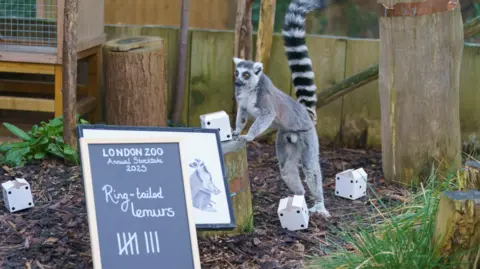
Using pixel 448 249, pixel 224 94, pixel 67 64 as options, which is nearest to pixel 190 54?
pixel 224 94

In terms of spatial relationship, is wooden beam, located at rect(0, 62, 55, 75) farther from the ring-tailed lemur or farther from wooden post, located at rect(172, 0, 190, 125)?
the ring-tailed lemur

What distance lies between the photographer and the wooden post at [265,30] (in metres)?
7.23

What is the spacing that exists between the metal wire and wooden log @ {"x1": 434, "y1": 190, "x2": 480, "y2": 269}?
4518mm

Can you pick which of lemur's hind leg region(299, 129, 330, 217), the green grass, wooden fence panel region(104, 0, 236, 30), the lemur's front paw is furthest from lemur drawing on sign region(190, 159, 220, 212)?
wooden fence panel region(104, 0, 236, 30)

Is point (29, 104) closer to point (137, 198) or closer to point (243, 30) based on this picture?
point (243, 30)

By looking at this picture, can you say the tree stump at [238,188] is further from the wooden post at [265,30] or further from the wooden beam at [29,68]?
the wooden beam at [29,68]

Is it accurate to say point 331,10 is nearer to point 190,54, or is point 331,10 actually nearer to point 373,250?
point 190,54

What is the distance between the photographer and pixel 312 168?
5.63 metres

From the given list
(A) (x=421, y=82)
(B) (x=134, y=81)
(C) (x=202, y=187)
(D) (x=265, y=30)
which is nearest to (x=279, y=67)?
(D) (x=265, y=30)

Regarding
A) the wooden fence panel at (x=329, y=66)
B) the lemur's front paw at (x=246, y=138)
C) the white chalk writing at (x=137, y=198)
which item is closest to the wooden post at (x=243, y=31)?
the wooden fence panel at (x=329, y=66)

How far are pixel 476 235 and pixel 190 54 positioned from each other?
4529 mm

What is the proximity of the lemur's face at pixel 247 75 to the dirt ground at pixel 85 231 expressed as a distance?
980mm

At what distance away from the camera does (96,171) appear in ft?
13.6

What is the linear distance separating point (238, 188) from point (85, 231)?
3.54 ft
